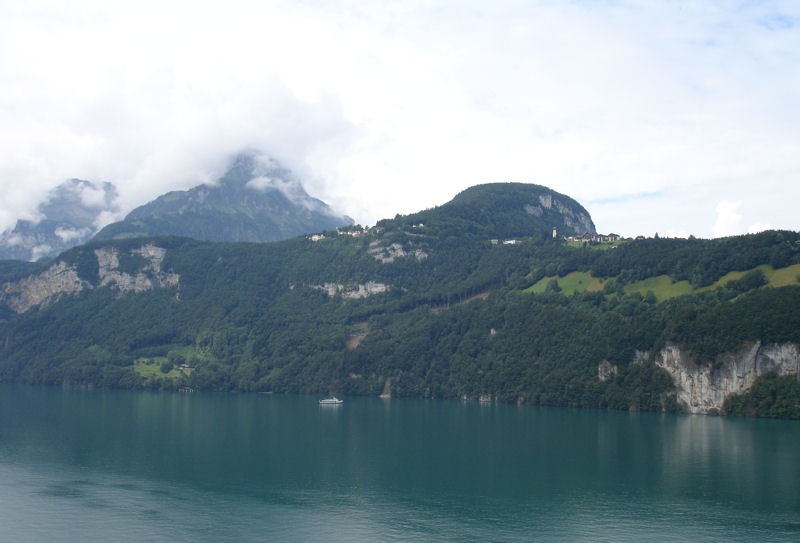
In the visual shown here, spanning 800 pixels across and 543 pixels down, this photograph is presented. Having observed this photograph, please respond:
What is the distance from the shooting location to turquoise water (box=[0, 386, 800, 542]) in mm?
66125

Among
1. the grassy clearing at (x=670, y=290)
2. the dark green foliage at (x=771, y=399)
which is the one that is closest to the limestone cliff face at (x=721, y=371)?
the dark green foliage at (x=771, y=399)

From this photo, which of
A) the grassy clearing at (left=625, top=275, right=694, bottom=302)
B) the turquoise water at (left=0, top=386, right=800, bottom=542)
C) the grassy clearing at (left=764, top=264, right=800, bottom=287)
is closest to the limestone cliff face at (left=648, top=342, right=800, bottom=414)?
the turquoise water at (left=0, top=386, right=800, bottom=542)

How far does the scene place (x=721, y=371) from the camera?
157875 millimetres

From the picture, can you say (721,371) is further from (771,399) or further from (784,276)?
(784,276)

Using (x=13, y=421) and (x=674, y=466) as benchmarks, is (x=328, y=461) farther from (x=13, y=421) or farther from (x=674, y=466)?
(x=13, y=421)

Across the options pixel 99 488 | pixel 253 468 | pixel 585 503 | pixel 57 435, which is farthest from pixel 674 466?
pixel 57 435

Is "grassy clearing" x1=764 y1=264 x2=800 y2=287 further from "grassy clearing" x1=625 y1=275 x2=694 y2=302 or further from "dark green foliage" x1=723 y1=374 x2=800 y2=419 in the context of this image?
"dark green foliage" x1=723 y1=374 x2=800 y2=419

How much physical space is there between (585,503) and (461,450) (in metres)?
31.7

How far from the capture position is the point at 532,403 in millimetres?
186625

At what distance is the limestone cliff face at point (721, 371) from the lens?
152 metres

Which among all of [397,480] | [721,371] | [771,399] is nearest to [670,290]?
[721,371]

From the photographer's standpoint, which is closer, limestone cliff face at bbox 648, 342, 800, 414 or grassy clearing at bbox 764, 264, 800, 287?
limestone cliff face at bbox 648, 342, 800, 414

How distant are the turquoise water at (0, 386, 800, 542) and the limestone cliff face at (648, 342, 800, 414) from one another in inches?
585

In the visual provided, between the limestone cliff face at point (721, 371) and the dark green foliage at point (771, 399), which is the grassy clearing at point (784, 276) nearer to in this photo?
the limestone cliff face at point (721, 371)
